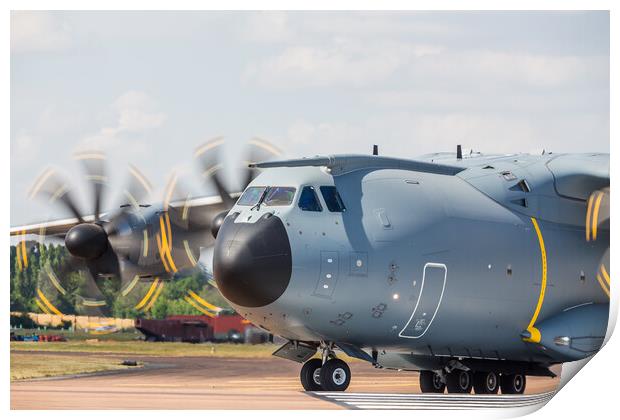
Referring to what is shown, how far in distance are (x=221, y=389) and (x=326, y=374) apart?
458 centimetres

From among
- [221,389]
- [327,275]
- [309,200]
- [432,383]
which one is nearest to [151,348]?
[221,389]

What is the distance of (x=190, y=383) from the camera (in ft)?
90.3

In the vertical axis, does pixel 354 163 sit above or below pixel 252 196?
above

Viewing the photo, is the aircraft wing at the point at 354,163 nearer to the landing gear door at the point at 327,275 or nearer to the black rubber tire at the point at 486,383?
the landing gear door at the point at 327,275

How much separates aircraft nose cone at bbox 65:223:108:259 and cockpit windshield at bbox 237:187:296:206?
8.96m

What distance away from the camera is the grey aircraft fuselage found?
66.6 feet

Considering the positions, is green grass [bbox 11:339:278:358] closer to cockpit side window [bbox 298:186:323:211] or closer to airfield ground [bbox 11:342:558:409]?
airfield ground [bbox 11:342:558:409]

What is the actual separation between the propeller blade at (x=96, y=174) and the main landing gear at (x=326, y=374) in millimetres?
10591

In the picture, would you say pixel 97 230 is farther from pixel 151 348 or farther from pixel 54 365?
pixel 151 348
